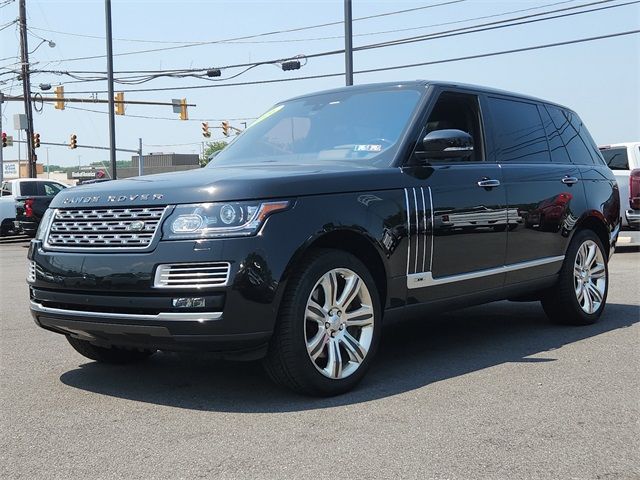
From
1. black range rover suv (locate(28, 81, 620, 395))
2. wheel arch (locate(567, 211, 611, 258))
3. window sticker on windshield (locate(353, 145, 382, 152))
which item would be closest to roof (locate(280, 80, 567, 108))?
black range rover suv (locate(28, 81, 620, 395))

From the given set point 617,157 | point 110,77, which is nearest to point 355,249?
point 617,157

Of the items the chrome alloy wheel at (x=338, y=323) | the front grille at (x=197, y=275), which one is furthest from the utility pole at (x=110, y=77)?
the front grille at (x=197, y=275)

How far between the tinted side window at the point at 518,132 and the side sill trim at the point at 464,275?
815 millimetres

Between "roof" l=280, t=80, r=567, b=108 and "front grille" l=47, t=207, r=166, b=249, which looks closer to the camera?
"front grille" l=47, t=207, r=166, b=249

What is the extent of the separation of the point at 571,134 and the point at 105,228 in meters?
4.61

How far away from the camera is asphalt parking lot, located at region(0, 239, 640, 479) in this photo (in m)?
3.54

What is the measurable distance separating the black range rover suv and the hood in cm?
1

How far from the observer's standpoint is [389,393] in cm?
473

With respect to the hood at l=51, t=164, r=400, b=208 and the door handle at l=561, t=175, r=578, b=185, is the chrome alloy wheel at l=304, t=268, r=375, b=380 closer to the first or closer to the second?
the hood at l=51, t=164, r=400, b=208

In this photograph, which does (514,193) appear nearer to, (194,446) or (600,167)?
(600,167)

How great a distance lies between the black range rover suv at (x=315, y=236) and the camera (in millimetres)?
4277

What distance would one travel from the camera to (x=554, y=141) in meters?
7.04

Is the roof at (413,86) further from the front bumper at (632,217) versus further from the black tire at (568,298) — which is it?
the front bumper at (632,217)

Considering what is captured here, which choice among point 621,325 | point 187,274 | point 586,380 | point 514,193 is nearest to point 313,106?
point 514,193
